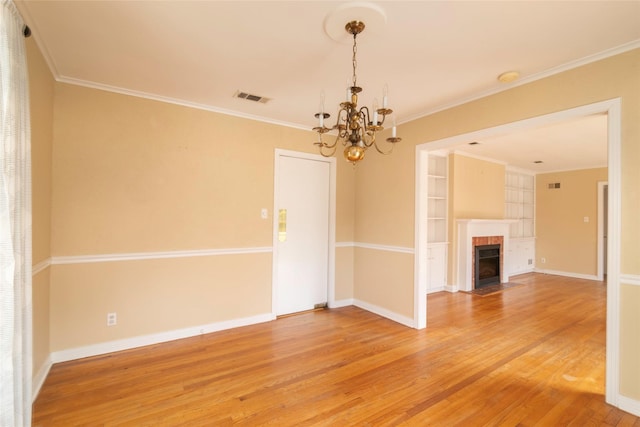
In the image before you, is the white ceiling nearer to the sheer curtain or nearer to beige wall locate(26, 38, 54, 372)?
beige wall locate(26, 38, 54, 372)

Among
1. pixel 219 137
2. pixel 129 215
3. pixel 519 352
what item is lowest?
pixel 519 352

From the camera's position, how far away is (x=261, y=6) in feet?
5.91

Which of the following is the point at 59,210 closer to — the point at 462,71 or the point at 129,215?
the point at 129,215

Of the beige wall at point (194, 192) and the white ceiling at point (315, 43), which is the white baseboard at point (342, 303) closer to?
the beige wall at point (194, 192)

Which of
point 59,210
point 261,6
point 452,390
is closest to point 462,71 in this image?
point 261,6

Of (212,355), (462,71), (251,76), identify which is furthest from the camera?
(212,355)

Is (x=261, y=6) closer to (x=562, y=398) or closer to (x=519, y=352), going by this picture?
(x=562, y=398)

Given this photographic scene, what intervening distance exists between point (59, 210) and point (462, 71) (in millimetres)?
3860

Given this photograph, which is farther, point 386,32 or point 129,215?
point 129,215

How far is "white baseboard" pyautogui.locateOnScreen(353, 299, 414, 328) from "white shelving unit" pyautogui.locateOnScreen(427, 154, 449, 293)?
5.70ft

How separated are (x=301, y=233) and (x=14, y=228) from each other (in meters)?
3.03

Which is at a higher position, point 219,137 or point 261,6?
point 261,6

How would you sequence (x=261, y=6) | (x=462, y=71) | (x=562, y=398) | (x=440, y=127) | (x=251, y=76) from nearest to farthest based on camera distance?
(x=261, y=6)
(x=562, y=398)
(x=462, y=71)
(x=251, y=76)
(x=440, y=127)

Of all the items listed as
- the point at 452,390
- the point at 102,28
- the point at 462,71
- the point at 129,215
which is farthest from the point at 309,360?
the point at 102,28
